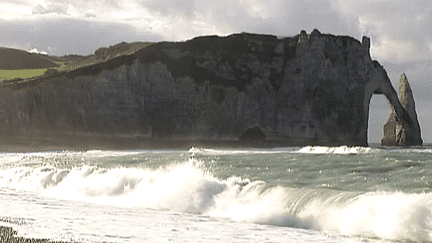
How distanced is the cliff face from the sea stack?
8531 mm

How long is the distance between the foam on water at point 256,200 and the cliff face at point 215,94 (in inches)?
1192

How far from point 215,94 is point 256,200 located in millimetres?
37911

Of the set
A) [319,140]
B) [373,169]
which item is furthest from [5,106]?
[373,169]

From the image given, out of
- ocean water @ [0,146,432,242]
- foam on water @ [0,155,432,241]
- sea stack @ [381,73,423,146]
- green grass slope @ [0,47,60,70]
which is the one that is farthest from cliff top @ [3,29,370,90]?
green grass slope @ [0,47,60,70]

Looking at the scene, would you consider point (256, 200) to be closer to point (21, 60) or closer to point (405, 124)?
point (405, 124)

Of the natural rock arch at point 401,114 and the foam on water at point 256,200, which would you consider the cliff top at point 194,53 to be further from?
the foam on water at point 256,200

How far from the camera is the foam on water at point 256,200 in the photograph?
5.97 metres

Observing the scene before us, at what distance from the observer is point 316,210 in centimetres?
699

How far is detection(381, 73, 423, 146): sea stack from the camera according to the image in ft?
191

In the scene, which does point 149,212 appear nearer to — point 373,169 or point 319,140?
point 373,169

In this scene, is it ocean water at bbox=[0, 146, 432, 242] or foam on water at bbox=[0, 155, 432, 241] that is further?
foam on water at bbox=[0, 155, 432, 241]

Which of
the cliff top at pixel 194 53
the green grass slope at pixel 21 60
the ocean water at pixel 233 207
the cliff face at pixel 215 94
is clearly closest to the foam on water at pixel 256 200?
the ocean water at pixel 233 207

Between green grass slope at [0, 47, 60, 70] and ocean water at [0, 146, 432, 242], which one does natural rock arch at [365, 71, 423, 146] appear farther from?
green grass slope at [0, 47, 60, 70]

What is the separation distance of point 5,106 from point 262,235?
138 ft
